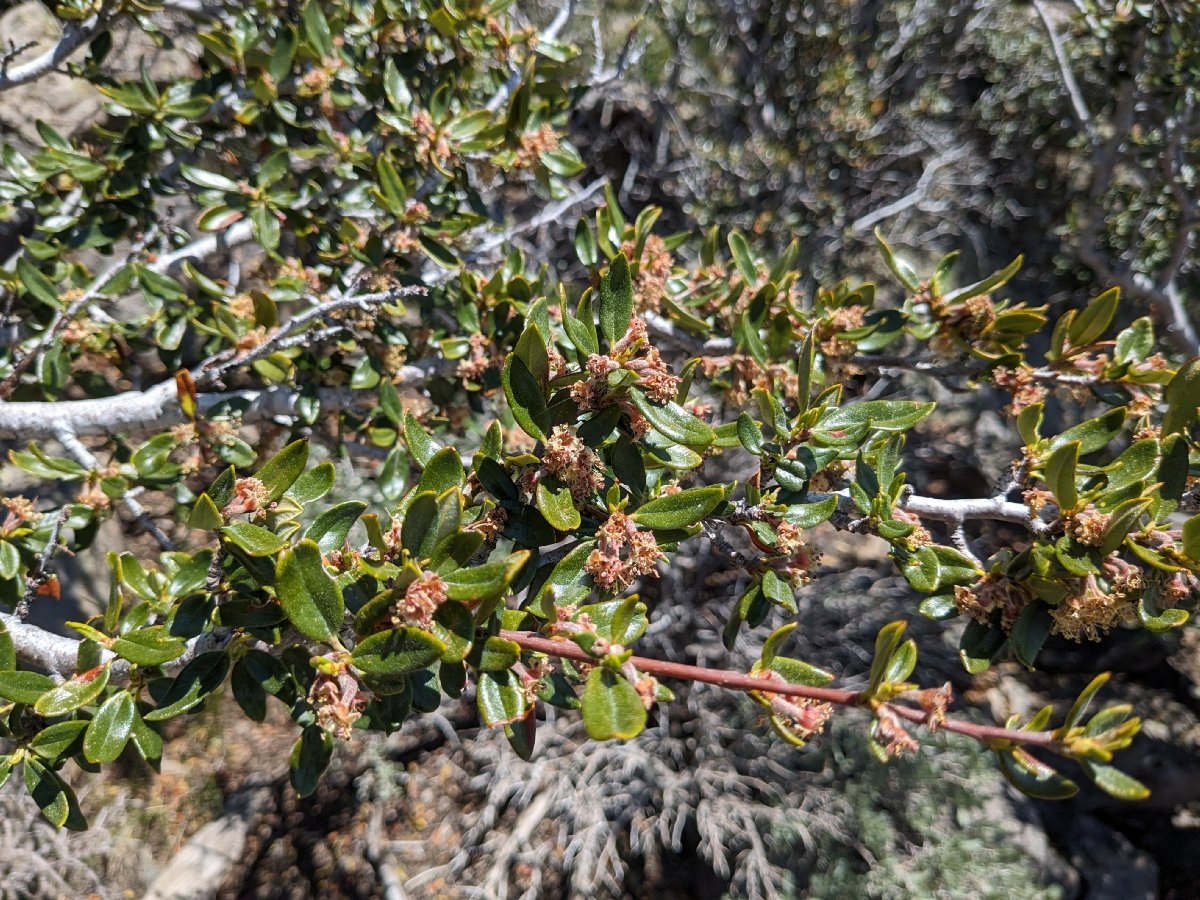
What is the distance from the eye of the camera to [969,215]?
5609mm

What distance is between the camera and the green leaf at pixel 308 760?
46.1 inches

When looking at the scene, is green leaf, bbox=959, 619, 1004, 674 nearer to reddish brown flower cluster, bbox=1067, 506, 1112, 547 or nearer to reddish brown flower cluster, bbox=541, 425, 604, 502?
reddish brown flower cluster, bbox=1067, 506, 1112, 547

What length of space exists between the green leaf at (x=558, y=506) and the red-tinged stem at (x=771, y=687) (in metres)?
0.16

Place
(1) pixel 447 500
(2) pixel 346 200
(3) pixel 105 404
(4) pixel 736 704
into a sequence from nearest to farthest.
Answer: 1. (1) pixel 447 500
2. (3) pixel 105 404
3. (2) pixel 346 200
4. (4) pixel 736 704

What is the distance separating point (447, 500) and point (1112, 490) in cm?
101

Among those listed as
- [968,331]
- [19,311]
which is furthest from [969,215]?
[19,311]

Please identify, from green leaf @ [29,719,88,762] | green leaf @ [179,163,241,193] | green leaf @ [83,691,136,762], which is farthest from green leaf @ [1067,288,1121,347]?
green leaf @ [179,163,241,193]

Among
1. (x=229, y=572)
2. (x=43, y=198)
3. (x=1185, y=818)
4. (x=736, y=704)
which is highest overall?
(x=43, y=198)

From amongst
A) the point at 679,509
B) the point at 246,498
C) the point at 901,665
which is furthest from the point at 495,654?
the point at 901,665

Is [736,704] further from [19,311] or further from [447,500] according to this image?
[19,311]

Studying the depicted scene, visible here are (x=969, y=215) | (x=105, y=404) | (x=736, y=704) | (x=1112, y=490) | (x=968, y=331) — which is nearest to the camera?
(x=1112, y=490)

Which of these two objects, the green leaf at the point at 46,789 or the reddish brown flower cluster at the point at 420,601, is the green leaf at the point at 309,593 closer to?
the reddish brown flower cluster at the point at 420,601

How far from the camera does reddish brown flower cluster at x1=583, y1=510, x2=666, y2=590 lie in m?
0.98

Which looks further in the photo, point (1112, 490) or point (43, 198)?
point (43, 198)
